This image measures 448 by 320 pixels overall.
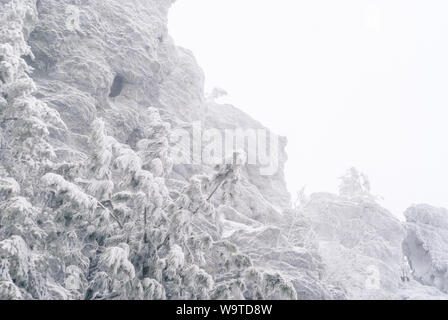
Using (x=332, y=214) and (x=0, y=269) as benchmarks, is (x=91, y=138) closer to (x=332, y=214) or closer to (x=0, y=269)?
(x=0, y=269)

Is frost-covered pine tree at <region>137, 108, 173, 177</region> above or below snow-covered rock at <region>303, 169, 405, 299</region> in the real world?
above

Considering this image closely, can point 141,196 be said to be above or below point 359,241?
above

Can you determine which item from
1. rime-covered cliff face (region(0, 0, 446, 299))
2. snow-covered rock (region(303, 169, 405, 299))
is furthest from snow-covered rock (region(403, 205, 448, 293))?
snow-covered rock (region(303, 169, 405, 299))

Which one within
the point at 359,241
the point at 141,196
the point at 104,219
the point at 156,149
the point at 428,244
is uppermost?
the point at 156,149

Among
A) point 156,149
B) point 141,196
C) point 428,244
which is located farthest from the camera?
point 428,244

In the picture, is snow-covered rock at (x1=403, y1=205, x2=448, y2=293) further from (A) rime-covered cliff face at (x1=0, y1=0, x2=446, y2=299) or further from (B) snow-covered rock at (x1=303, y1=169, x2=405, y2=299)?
(B) snow-covered rock at (x1=303, y1=169, x2=405, y2=299)

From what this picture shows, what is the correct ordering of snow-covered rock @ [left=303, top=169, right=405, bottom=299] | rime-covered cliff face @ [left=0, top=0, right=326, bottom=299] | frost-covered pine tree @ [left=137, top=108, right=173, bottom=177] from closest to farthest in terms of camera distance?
rime-covered cliff face @ [left=0, top=0, right=326, bottom=299] → frost-covered pine tree @ [left=137, top=108, right=173, bottom=177] → snow-covered rock @ [left=303, top=169, right=405, bottom=299]

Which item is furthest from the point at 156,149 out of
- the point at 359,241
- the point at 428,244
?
the point at 428,244

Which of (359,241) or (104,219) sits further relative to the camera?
(359,241)

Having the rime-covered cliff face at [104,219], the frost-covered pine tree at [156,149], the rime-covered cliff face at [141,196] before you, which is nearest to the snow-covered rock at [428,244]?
the rime-covered cliff face at [141,196]

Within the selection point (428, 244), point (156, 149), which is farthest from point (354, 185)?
point (156, 149)

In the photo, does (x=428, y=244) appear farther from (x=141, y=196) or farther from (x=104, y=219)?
(x=104, y=219)

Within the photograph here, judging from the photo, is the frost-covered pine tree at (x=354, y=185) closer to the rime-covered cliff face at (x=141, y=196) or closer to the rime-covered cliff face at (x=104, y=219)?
the rime-covered cliff face at (x=141, y=196)

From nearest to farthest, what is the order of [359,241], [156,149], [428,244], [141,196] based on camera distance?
[141,196]
[156,149]
[359,241]
[428,244]
